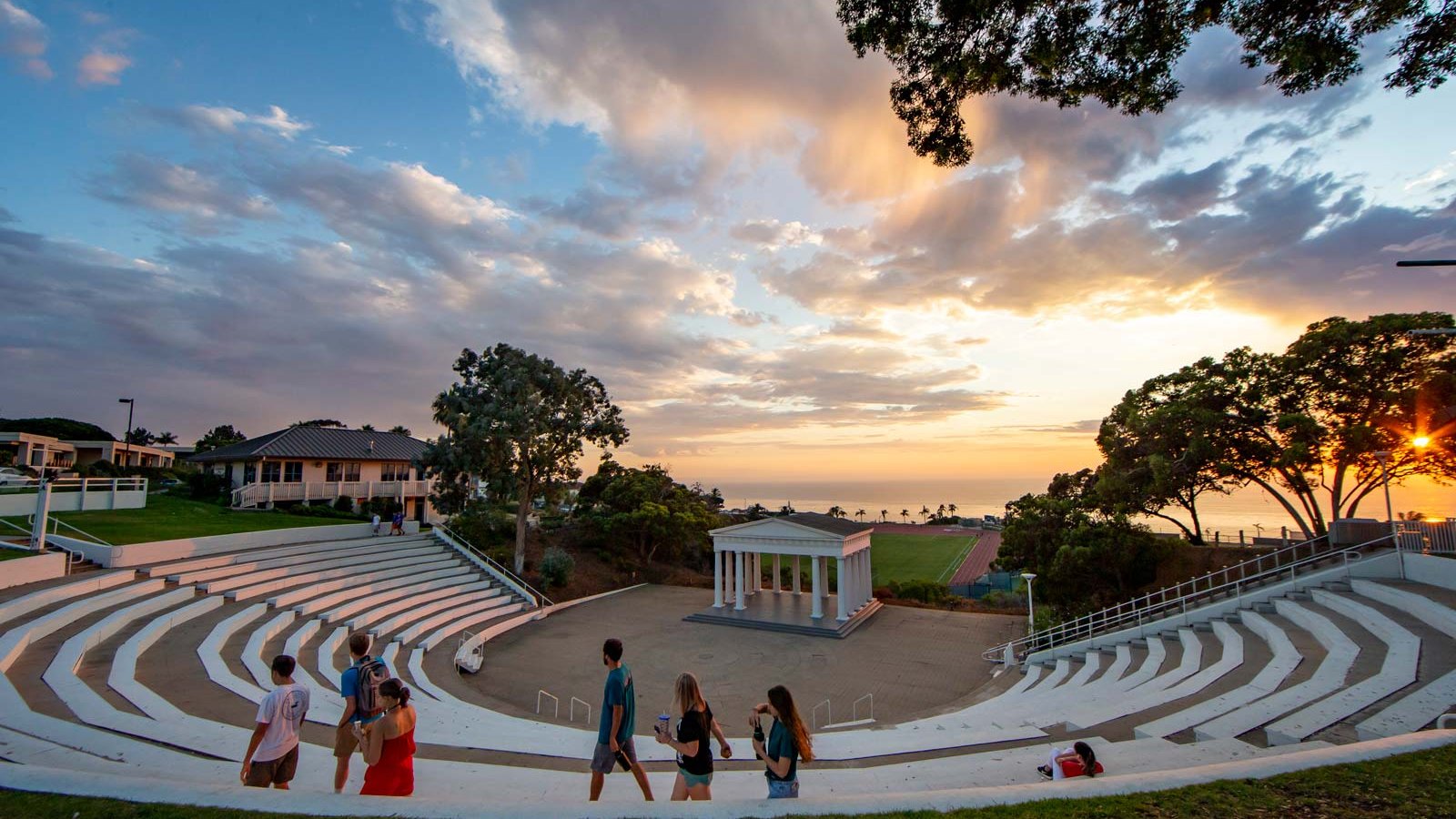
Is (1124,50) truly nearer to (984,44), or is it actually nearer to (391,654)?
(984,44)

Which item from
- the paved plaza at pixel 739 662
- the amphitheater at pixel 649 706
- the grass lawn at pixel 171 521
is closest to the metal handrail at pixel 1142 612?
the amphitheater at pixel 649 706

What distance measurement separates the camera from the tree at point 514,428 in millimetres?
25734

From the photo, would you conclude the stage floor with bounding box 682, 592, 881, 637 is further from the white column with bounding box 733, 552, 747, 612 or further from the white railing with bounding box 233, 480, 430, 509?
the white railing with bounding box 233, 480, 430, 509

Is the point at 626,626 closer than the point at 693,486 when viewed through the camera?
Yes

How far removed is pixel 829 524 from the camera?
25.1 m

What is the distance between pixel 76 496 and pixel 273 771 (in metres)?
27.8

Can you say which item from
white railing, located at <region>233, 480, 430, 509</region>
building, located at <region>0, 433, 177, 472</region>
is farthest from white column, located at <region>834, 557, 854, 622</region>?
building, located at <region>0, 433, 177, 472</region>

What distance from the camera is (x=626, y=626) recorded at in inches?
868

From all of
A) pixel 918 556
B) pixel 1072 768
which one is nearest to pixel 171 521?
pixel 1072 768

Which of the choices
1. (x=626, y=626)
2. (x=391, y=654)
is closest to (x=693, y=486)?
(x=626, y=626)

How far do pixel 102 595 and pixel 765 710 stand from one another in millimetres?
16835

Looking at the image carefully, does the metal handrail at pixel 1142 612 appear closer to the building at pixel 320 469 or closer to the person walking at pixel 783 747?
the person walking at pixel 783 747

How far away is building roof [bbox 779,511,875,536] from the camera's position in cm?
2397

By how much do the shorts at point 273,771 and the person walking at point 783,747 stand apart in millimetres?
4269
